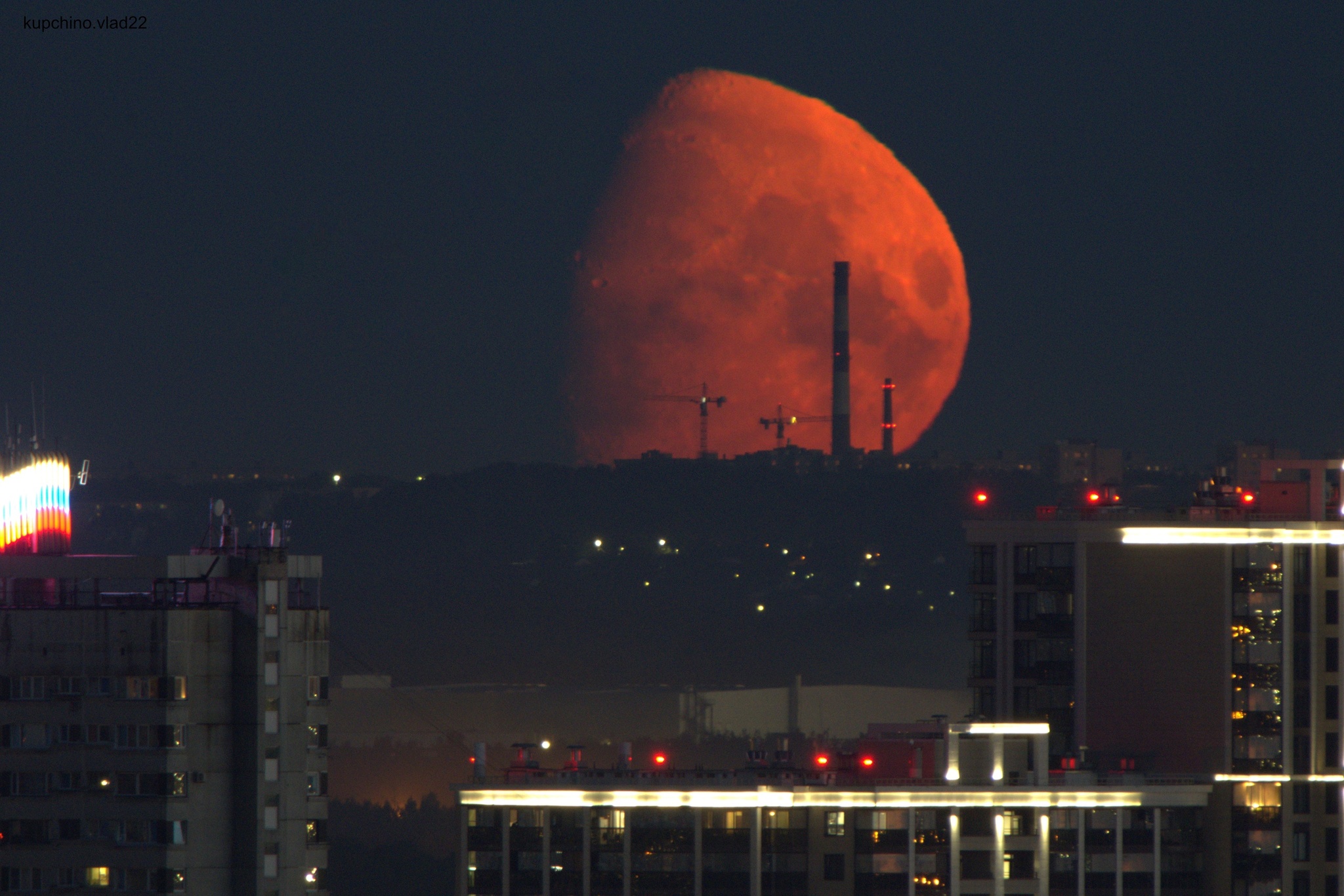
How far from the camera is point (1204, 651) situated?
90812mm

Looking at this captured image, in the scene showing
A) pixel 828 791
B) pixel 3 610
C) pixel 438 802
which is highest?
pixel 3 610

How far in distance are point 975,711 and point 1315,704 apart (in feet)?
44.1

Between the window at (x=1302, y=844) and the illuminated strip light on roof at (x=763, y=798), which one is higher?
the illuminated strip light on roof at (x=763, y=798)

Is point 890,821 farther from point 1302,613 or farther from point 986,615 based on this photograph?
point 1302,613

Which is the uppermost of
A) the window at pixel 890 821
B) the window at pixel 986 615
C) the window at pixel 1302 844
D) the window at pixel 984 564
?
the window at pixel 984 564

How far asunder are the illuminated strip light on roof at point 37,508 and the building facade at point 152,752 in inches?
234

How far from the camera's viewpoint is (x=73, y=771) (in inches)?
2648

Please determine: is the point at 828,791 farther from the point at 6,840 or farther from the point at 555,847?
the point at 6,840

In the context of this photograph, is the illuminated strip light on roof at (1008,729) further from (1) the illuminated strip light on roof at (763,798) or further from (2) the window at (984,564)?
(2) the window at (984,564)

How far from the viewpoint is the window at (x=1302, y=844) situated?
88625mm

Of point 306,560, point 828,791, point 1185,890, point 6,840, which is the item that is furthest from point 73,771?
point 1185,890

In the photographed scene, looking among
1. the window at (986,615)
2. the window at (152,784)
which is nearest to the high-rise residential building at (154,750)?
the window at (152,784)

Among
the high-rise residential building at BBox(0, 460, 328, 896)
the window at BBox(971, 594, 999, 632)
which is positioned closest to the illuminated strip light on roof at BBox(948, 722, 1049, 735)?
the window at BBox(971, 594, 999, 632)

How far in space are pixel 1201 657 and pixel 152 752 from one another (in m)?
38.5
